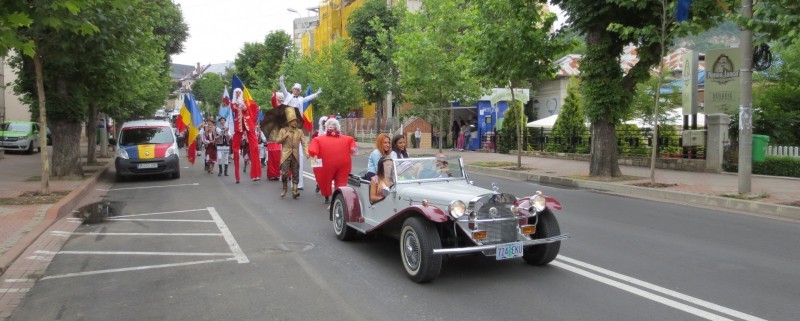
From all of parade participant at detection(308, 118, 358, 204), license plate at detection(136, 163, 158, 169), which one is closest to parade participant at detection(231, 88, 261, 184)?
license plate at detection(136, 163, 158, 169)

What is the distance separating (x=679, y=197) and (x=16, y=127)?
30.8 m

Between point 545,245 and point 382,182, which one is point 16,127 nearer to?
point 382,182

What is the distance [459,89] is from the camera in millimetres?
26594

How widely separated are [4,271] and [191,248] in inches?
79.5

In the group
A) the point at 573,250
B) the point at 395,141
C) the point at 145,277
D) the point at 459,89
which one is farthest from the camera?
the point at 459,89

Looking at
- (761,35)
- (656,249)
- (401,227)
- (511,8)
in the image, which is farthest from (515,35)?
(401,227)

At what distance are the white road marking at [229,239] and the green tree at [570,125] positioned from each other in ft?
56.5

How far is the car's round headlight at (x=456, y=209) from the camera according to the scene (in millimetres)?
5363

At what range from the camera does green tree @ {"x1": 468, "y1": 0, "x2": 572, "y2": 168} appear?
54.9 ft

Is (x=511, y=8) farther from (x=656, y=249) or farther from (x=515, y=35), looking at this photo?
(x=656, y=249)

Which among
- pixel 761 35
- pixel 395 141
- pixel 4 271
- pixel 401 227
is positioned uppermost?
pixel 761 35

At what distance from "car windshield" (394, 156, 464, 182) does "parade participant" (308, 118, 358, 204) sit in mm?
2883

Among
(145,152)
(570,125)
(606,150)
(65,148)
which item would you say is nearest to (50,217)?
(145,152)

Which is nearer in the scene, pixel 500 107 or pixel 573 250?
pixel 573 250
